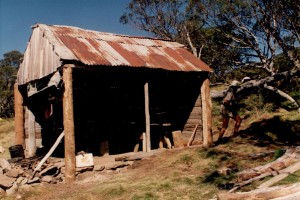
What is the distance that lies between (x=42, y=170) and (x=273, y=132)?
8984 millimetres

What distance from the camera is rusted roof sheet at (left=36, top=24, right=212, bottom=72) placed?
10.2 metres

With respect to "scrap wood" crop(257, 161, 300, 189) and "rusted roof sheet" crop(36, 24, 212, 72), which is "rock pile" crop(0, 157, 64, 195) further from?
"scrap wood" crop(257, 161, 300, 189)

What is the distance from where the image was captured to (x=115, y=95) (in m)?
13.3

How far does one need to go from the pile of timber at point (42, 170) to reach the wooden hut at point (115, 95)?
1047mm

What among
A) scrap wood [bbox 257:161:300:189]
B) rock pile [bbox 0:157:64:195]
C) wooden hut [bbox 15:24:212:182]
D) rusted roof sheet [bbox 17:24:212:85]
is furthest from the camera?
wooden hut [bbox 15:24:212:182]

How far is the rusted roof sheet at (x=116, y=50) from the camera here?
10250 mm

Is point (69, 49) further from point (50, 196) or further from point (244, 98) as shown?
point (244, 98)

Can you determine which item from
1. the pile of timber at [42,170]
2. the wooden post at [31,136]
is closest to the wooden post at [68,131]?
the pile of timber at [42,170]

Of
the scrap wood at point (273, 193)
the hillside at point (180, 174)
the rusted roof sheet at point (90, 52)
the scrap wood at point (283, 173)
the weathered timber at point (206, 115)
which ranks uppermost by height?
the rusted roof sheet at point (90, 52)

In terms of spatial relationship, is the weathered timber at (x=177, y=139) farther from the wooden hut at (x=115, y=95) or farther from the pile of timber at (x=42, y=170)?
the pile of timber at (x=42, y=170)

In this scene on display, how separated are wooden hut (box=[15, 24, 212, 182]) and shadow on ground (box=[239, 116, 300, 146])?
200cm

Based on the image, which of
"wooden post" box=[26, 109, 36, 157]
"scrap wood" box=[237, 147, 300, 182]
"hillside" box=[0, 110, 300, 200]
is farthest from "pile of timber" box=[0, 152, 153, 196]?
"scrap wood" box=[237, 147, 300, 182]

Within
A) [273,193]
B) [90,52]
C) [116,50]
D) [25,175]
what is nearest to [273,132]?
[116,50]

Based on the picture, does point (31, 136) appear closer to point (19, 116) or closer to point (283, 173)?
point (19, 116)
